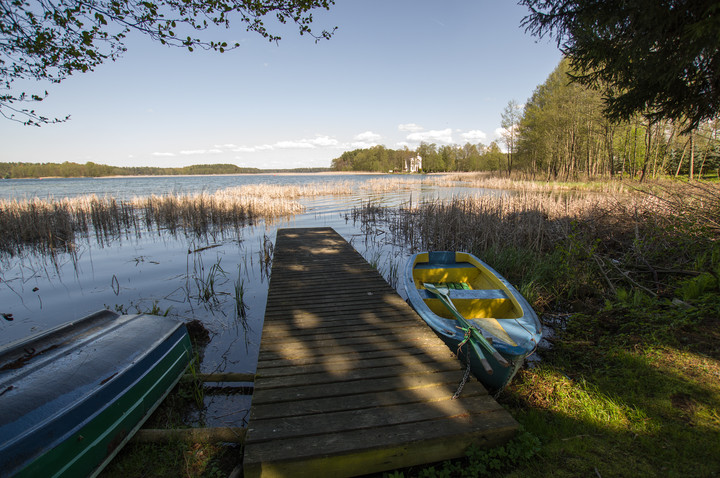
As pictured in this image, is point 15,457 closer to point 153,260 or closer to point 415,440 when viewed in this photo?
point 415,440

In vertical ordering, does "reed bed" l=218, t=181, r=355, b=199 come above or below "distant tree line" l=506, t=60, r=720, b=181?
below

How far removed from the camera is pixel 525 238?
8.19m

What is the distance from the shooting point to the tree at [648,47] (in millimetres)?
4262

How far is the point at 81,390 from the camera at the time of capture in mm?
2166

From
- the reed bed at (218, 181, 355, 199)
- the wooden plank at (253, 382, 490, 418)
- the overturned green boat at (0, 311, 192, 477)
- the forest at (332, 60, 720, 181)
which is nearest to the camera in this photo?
the overturned green boat at (0, 311, 192, 477)

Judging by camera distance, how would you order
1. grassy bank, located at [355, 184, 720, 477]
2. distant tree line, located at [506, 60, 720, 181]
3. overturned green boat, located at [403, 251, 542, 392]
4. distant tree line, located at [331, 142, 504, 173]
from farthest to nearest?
1. distant tree line, located at [331, 142, 504, 173]
2. distant tree line, located at [506, 60, 720, 181]
3. overturned green boat, located at [403, 251, 542, 392]
4. grassy bank, located at [355, 184, 720, 477]

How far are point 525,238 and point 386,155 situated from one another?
98816 millimetres

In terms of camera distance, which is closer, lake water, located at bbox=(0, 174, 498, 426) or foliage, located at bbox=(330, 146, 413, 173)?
lake water, located at bbox=(0, 174, 498, 426)

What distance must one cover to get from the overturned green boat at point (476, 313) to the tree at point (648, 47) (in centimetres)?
400

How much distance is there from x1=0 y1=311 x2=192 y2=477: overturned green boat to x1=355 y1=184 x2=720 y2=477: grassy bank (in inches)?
85.7

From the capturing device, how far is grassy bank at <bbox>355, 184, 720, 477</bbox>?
6.93ft

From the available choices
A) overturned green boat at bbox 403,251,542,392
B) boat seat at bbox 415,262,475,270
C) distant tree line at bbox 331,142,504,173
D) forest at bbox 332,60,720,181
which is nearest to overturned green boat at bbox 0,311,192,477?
overturned green boat at bbox 403,251,542,392

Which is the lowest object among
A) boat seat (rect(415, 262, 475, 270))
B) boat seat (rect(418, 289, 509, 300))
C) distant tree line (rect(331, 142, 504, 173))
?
boat seat (rect(415, 262, 475, 270))

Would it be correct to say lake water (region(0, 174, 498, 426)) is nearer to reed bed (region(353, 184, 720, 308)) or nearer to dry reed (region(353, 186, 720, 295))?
dry reed (region(353, 186, 720, 295))
